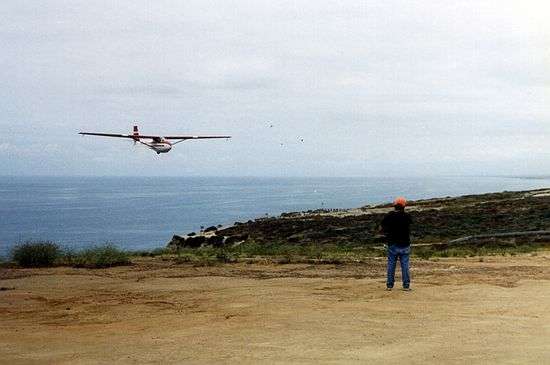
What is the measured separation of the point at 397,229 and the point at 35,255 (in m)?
12.2

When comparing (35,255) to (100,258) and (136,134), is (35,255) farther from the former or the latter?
(136,134)

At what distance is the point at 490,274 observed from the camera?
16.6m

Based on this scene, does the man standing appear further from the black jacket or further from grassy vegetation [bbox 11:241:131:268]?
grassy vegetation [bbox 11:241:131:268]

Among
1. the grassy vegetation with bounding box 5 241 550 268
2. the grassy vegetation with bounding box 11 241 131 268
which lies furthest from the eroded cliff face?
the grassy vegetation with bounding box 11 241 131 268

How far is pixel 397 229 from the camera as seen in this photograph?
14172 millimetres

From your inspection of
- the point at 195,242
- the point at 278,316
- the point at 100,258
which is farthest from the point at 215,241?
the point at 278,316

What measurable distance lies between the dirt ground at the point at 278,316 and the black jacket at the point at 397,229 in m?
1.08

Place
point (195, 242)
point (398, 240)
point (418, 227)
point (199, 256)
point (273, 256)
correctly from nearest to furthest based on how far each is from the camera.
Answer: point (398, 240) → point (273, 256) → point (199, 256) → point (195, 242) → point (418, 227)

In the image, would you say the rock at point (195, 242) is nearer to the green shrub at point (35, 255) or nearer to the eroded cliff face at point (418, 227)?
the eroded cliff face at point (418, 227)

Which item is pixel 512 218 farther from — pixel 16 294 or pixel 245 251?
pixel 16 294

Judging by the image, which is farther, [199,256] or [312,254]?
[199,256]

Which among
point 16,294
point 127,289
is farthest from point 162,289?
point 16,294

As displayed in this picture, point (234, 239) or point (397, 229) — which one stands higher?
point (397, 229)

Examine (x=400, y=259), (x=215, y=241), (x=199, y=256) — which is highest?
(x=400, y=259)
